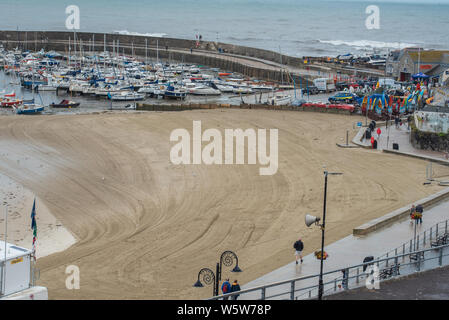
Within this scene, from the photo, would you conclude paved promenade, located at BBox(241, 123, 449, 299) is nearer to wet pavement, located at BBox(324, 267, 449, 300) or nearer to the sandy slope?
the sandy slope

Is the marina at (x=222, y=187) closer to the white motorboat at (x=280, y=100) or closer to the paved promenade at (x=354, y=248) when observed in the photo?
the paved promenade at (x=354, y=248)

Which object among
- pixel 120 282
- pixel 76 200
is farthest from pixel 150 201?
pixel 120 282

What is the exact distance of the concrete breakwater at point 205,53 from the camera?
72188 millimetres

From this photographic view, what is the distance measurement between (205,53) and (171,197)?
65624mm

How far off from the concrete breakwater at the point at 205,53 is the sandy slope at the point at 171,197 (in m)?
30.1

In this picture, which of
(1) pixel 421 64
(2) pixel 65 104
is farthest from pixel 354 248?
(1) pixel 421 64

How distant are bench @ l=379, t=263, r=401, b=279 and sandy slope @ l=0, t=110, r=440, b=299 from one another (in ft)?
12.5

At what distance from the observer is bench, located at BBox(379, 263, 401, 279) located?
15.5 metres

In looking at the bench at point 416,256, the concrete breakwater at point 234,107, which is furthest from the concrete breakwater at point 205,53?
the bench at point 416,256

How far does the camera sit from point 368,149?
114ft

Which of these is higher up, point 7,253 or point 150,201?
point 7,253

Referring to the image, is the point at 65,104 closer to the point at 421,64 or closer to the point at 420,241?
the point at 421,64

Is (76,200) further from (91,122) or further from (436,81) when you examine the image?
(436,81)
